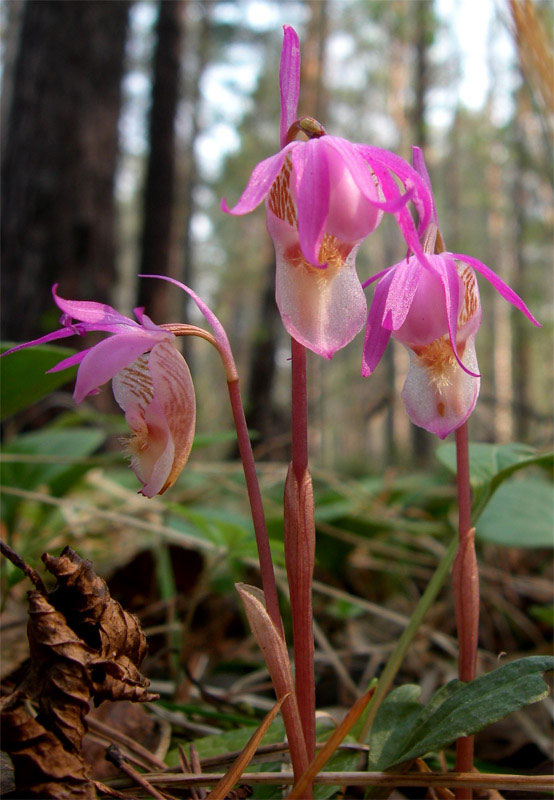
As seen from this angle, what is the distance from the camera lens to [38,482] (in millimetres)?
1809

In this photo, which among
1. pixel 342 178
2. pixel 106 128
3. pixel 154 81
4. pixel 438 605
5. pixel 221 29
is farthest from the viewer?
pixel 221 29

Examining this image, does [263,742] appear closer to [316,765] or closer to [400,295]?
[316,765]

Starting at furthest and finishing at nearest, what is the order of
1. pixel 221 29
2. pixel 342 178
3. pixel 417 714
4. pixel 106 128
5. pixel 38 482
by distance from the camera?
pixel 221 29
pixel 106 128
pixel 38 482
pixel 417 714
pixel 342 178

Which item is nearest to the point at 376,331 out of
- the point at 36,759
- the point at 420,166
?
the point at 420,166

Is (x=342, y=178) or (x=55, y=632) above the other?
(x=342, y=178)

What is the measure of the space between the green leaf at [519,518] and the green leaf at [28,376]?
86 centimetres

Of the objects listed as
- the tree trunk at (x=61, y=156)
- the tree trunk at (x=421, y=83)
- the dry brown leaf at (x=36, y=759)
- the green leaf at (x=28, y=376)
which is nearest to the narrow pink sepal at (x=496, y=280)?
the dry brown leaf at (x=36, y=759)

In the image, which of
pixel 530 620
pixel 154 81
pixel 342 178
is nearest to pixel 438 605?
pixel 530 620

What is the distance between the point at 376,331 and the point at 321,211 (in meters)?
0.19

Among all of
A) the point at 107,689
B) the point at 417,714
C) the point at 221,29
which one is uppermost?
the point at 221,29

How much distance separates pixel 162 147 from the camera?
7578 mm

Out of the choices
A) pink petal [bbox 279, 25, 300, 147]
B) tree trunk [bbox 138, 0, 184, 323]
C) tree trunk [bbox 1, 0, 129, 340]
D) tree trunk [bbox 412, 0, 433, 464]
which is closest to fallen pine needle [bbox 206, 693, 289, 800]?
pink petal [bbox 279, 25, 300, 147]

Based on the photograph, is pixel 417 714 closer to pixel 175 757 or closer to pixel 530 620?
pixel 175 757

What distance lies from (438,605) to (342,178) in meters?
1.61
